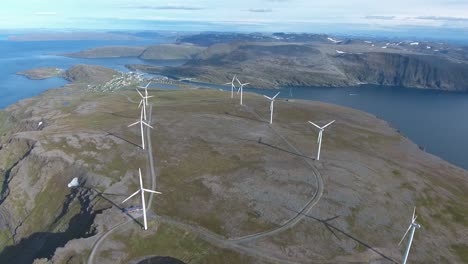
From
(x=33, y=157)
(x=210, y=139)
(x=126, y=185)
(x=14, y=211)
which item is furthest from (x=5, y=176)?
(x=210, y=139)

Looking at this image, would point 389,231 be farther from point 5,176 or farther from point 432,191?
point 5,176

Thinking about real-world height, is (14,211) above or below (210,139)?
below

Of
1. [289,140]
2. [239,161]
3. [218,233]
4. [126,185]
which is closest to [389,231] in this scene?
[218,233]

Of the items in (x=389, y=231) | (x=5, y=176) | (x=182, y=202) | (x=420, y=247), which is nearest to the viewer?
(x=420, y=247)

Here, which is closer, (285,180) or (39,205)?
(285,180)

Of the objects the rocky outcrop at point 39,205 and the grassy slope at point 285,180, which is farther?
the rocky outcrop at point 39,205

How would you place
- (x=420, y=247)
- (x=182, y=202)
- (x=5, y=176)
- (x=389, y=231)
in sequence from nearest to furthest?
(x=420, y=247) → (x=389, y=231) → (x=182, y=202) → (x=5, y=176)

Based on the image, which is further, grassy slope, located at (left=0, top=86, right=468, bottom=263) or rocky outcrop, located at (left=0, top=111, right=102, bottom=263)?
rocky outcrop, located at (left=0, top=111, right=102, bottom=263)

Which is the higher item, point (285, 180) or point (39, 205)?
point (285, 180)

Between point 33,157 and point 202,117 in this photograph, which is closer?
point 33,157
